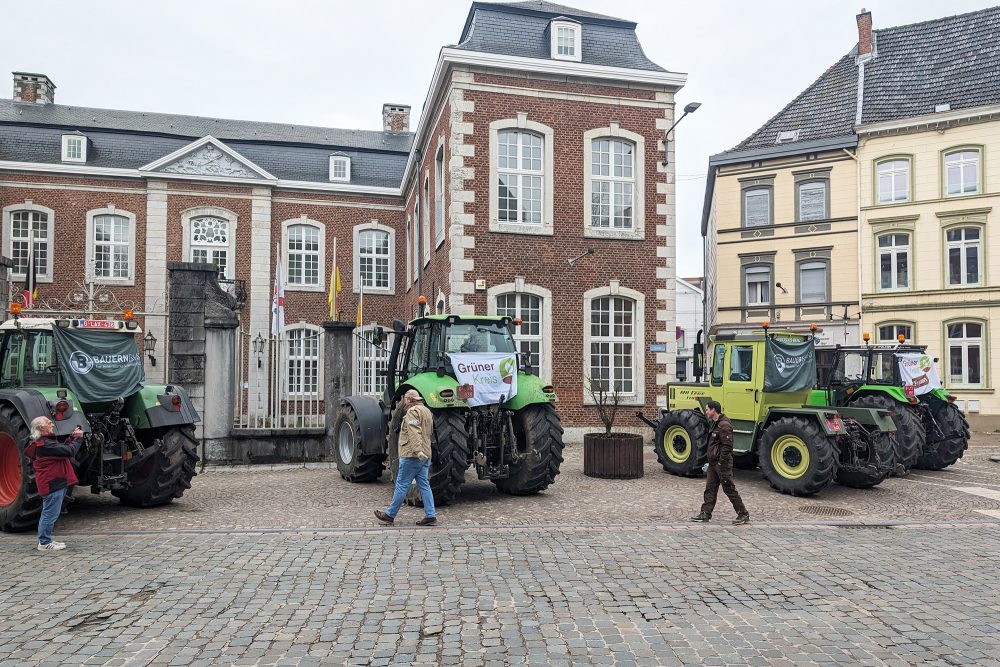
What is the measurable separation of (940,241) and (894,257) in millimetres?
1293

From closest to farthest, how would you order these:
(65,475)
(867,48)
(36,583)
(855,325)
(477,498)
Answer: (36,583)
(65,475)
(477,498)
(855,325)
(867,48)

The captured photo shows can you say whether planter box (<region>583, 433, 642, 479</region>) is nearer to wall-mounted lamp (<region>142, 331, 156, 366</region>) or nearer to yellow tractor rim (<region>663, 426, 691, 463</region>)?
yellow tractor rim (<region>663, 426, 691, 463</region>)

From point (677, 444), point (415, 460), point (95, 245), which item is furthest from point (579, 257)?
point (95, 245)

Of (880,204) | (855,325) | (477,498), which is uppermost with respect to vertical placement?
(880,204)

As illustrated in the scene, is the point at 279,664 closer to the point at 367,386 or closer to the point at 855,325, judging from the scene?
the point at 367,386

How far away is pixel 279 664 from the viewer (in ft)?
13.1

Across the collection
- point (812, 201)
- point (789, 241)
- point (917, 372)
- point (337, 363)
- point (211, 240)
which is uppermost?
point (812, 201)

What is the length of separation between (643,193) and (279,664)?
571 inches

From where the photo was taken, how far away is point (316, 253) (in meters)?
25.2

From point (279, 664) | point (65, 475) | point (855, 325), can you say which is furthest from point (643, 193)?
point (279, 664)

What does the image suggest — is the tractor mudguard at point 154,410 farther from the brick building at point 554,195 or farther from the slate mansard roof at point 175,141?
the slate mansard roof at point 175,141

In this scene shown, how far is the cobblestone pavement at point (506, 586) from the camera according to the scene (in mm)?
4250

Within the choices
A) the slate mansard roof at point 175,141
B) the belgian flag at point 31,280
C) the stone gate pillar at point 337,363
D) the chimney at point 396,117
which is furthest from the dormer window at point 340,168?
the stone gate pillar at point 337,363

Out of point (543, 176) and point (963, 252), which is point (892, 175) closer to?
point (963, 252)
